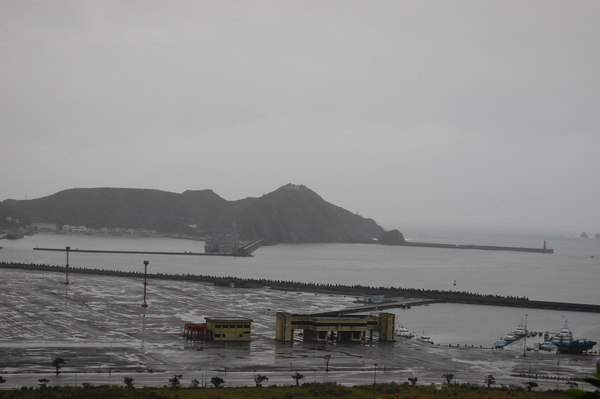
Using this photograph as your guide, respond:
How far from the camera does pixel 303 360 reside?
90.3ft

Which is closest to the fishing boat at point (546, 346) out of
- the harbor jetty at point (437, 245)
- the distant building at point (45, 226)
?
the harbor jetty at point (437, 245)

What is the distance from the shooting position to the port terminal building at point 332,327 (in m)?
32.3

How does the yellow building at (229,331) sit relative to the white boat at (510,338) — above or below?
above

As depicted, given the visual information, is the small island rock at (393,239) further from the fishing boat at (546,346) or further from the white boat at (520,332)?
the fishing boat at (546,346)

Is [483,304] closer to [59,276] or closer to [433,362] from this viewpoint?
[433,362]

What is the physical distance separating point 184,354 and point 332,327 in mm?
8202

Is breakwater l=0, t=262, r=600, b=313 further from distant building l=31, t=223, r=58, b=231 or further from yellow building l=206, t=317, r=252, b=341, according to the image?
distant building l=31, t=223, r=58, b=231

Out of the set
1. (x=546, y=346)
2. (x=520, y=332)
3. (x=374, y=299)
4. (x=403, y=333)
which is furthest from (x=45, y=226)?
(x=546, y=346)

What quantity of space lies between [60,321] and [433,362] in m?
19.0

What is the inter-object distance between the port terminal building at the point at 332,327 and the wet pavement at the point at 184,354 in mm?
893

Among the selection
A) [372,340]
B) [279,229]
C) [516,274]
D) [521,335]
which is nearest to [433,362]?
[372,340]

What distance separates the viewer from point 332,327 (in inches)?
1300

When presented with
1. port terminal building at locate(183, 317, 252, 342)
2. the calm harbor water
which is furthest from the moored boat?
port terminal building at locate(183, 317, 252, 342)

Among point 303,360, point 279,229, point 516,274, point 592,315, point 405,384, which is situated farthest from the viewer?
point 279,229
